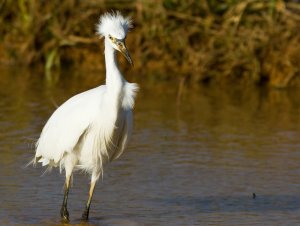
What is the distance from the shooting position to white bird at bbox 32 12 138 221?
6.51 metres

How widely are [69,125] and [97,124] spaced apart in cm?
25

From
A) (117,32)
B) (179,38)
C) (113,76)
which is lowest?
(179,38)

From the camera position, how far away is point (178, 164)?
851cm

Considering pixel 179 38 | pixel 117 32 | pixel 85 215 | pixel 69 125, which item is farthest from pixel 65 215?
pixel 179 38

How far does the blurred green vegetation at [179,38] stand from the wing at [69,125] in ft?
18.1

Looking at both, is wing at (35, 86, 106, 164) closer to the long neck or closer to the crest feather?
the long neck

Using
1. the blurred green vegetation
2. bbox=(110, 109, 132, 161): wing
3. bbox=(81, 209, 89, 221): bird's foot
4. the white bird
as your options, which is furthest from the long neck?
the blurred green vegetation

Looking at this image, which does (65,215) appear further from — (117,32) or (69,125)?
(117,32)

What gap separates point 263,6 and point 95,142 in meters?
6.41

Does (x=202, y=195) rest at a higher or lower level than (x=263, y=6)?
lower

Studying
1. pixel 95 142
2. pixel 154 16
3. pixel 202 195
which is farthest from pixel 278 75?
pixel 95 142

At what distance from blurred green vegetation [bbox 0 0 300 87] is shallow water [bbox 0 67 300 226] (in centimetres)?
46

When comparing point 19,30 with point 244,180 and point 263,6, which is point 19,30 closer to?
point 263,6

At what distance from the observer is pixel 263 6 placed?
12.5m
